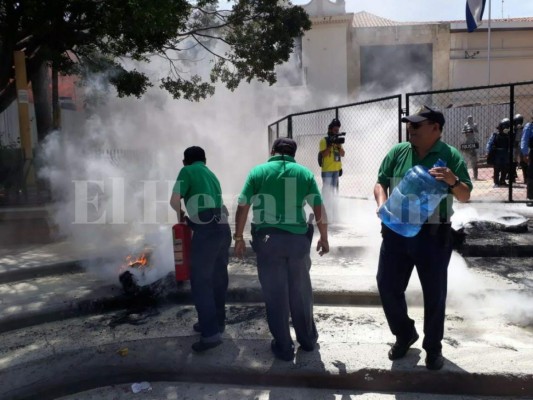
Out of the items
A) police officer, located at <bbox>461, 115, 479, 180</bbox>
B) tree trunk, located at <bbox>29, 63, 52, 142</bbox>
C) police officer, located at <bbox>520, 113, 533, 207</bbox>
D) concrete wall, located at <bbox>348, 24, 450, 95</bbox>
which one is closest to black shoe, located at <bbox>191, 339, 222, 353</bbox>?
police officer, located at <bbox>520, 113, 533, 207</bbox>

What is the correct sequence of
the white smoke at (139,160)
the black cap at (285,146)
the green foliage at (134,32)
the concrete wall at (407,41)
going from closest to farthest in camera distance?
the black cap at (285,146)
the green foliage at (134,32)
the white smoke at (139,160)
the concrete wall at (407,41)

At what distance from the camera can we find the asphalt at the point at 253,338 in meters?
3.19

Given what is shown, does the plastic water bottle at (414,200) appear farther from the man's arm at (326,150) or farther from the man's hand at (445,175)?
the man's arm at (326,150)

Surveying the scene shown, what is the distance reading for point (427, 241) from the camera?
295cm

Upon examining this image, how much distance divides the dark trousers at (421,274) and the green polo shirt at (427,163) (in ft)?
0.59

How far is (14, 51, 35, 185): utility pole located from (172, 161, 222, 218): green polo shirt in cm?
542

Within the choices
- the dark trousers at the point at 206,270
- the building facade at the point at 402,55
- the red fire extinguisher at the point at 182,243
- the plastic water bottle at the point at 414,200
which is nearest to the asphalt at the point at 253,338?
the dark trousers at the point at 206,270

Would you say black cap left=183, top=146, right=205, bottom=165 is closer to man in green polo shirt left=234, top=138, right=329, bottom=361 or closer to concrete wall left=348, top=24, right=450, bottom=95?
man in green polo shirt left=234, top=138, right=329, bottom=361

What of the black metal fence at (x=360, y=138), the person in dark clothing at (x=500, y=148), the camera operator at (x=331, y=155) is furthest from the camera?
the black metal fence at (x=360, y=138)

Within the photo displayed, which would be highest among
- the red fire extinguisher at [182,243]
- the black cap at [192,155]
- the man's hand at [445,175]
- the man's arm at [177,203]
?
the black cap at [192,155]

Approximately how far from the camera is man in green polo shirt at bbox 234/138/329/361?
3293 mm

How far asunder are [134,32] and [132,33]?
0.48 ft

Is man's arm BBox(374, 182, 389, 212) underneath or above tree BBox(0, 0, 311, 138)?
underneath

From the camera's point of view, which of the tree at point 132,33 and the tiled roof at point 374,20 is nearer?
the tree at point 132,33
